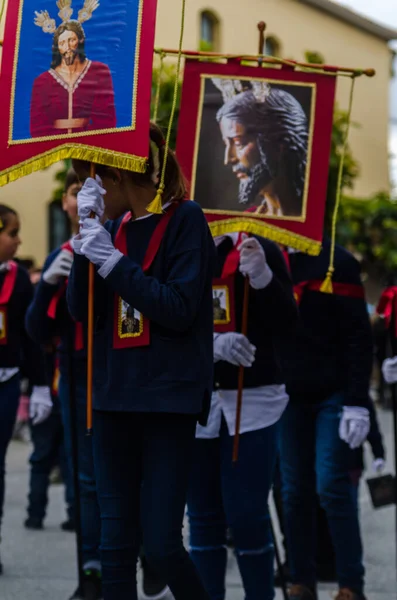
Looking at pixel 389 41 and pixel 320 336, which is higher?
pixel 389 41

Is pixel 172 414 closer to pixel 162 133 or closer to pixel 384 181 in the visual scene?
pixel 162 133

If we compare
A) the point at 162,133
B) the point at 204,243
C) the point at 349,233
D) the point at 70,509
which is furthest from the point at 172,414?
the point at 349,233

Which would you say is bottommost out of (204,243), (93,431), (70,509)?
(70,509)

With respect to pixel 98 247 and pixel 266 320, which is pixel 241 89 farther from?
pixel 98 247

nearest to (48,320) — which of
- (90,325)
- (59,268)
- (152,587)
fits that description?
(59,268)

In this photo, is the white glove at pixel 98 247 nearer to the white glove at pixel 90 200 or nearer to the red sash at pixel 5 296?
the white glove at pixel 90 200

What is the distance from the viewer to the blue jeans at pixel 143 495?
349 cm

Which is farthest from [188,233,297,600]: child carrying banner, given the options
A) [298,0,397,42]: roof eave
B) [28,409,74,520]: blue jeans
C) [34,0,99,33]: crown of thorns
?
[298,0,397,42]: roof eave

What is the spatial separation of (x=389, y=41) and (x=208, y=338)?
111 ft

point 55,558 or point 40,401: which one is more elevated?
point 40,401

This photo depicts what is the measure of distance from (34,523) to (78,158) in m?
4.13

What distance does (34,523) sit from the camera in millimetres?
7426

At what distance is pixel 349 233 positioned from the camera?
77.0ft

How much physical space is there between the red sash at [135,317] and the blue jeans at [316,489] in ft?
5.51
